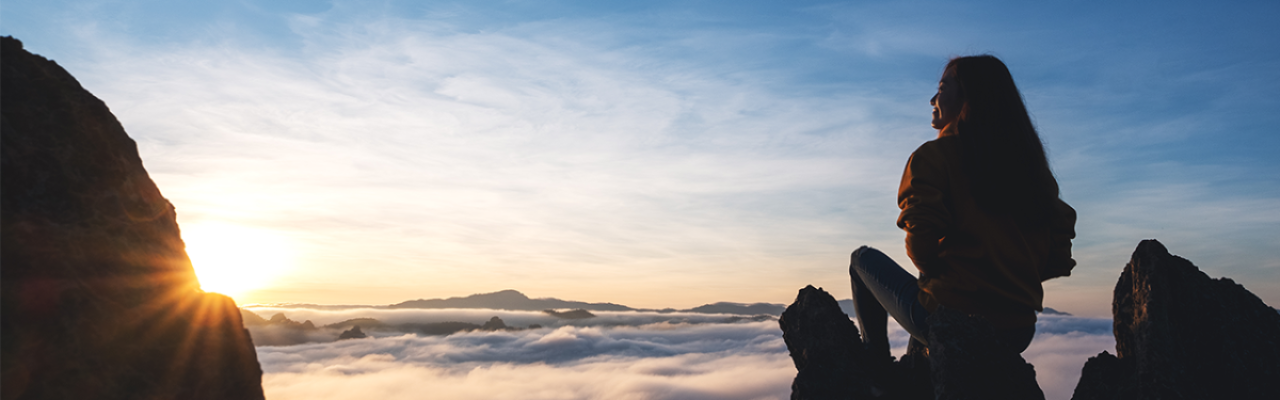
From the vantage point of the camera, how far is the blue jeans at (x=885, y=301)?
3.89 meters

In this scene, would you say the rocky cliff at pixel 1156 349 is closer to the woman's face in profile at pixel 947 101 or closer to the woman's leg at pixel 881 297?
the woman's leg at pixel 881 297

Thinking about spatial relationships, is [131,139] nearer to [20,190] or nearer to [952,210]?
[20,190]

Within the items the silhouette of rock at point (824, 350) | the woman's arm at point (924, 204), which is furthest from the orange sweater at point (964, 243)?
the silhouette of rock at point (824, 350)

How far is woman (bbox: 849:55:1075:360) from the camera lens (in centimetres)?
343

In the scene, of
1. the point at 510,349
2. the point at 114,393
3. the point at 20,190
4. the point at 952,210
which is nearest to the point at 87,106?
the point at 20,190

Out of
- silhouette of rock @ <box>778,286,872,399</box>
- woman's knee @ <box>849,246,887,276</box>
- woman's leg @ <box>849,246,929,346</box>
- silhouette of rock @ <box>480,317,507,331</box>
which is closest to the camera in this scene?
woman's leg @ <box>849,246,929,346</box>

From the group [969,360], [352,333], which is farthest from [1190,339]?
[352,333]

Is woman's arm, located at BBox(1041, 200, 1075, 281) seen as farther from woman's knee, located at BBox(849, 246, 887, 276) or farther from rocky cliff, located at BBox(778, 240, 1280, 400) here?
woman's knee, located at BBox(849, 246, 887, 276)

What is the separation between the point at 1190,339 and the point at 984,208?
2.18m

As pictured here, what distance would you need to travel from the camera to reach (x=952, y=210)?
3.51 metres

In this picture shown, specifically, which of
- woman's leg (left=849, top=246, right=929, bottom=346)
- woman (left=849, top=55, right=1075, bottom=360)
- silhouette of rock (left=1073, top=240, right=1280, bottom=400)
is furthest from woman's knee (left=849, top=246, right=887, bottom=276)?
silhouette of rock (left=1073, top=240, right=1280, bottom=400)

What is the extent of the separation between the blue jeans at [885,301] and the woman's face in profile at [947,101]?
109cm

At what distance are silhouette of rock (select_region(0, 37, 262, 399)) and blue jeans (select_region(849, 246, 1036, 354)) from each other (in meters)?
4.51

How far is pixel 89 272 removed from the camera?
3359mm
